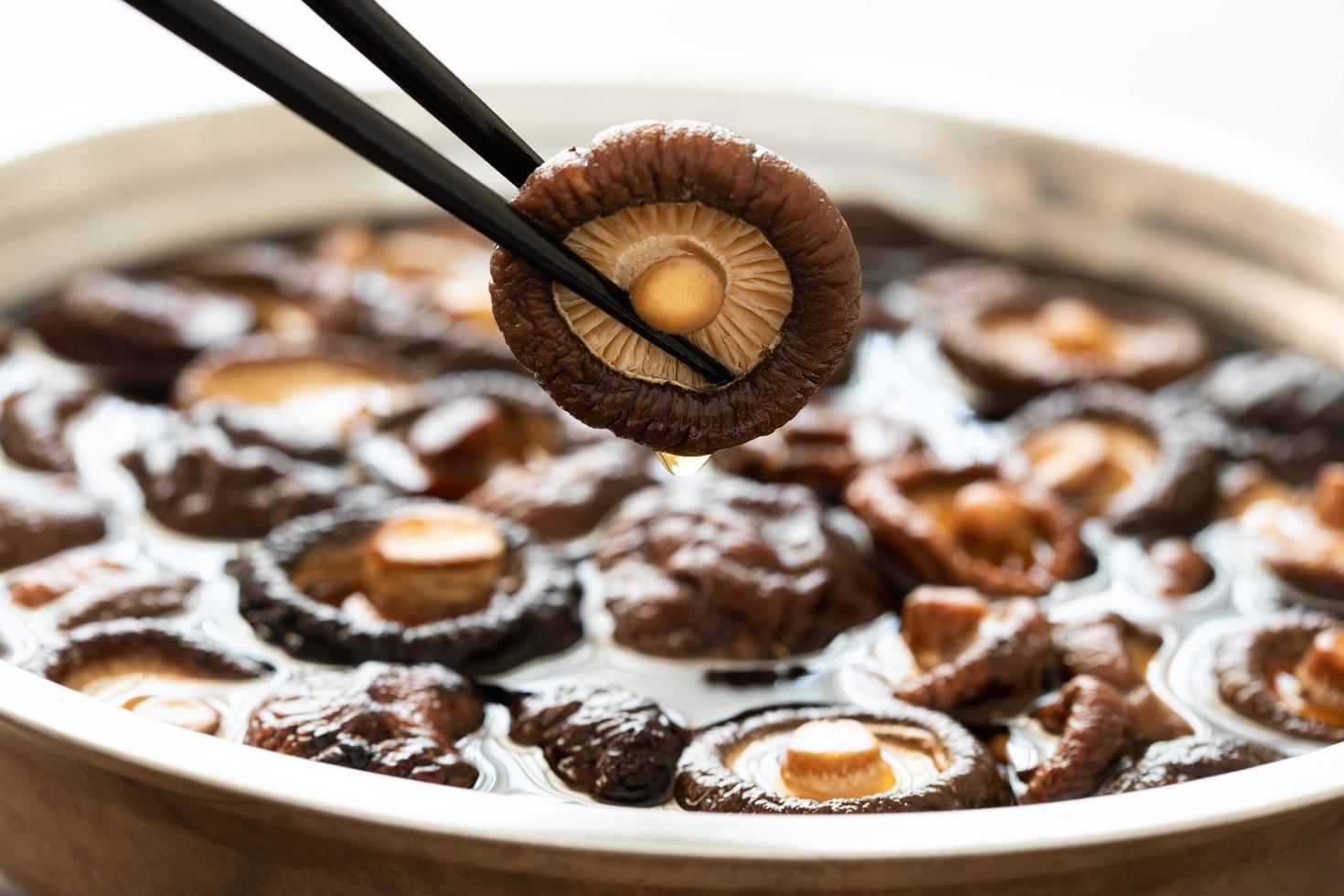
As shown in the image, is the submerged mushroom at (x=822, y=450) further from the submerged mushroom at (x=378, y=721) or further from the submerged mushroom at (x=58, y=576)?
the submerged mushroom at (x=58, y=576)

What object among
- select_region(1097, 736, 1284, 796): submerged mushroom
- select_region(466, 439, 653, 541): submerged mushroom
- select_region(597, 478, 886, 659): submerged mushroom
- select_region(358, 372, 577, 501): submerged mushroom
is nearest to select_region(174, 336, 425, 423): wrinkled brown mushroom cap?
select_region(358, 372, 577, 501): submerged mushroom

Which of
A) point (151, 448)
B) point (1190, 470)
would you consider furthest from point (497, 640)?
point (1190, 470)

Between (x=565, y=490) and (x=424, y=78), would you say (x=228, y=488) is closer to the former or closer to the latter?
(x=565, y=490)

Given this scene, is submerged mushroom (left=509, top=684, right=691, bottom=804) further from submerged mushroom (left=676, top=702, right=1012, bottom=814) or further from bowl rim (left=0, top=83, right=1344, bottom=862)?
bowl rim (left=0, top=83, right=1344, bottom=862)

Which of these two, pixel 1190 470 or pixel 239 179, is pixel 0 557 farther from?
pixel 1190 470

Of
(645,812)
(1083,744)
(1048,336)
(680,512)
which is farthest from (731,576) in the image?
(1048,336)
